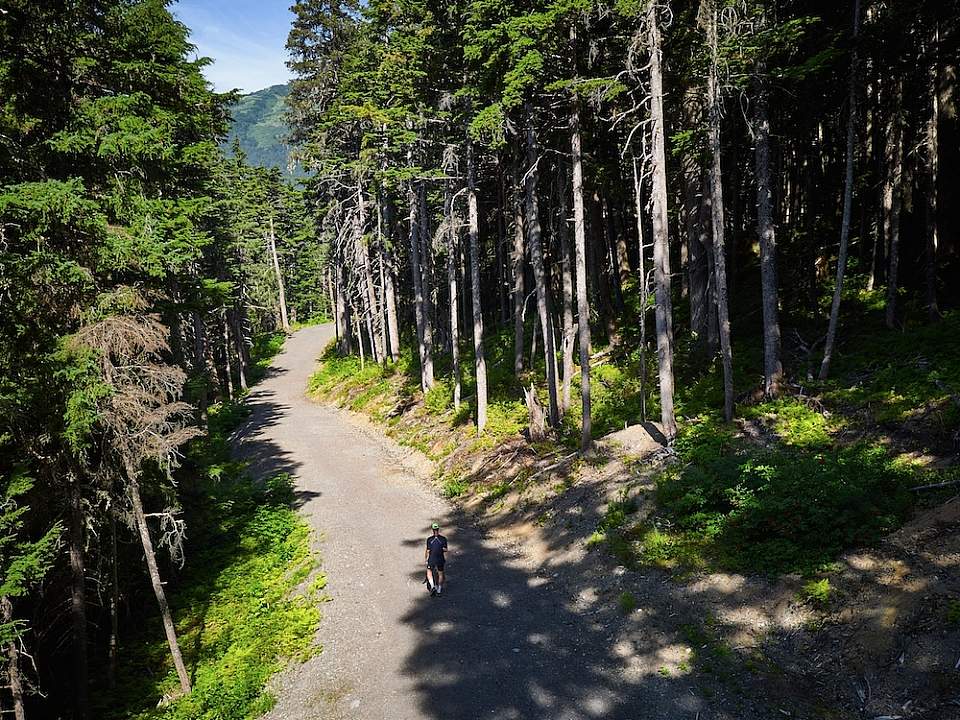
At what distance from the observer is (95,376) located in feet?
31.6

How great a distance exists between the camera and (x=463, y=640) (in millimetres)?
10781

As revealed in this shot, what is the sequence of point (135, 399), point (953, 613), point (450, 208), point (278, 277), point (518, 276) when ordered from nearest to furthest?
point (953, 613), point (135, 399), point (450, 208), point (518, 276), point (278, 277)

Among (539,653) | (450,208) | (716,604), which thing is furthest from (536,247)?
(539,653)

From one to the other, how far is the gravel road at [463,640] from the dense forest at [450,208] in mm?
3811

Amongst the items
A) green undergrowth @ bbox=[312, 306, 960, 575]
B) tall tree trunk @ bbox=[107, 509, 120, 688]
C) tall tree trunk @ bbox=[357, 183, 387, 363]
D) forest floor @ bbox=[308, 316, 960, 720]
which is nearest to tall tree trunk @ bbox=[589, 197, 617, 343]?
green undergrowth @ bbox=[312, 306, 960, 575]

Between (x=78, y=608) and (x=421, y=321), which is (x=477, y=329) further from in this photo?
(x=78, y=608)

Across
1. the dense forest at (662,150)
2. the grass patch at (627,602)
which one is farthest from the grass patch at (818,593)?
the dense forest at (662,150)

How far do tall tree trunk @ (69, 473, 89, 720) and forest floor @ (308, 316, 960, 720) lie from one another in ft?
22.5

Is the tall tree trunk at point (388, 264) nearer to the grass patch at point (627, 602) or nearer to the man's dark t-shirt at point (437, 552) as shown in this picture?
the man's dark t-shirt at point (437, 552)

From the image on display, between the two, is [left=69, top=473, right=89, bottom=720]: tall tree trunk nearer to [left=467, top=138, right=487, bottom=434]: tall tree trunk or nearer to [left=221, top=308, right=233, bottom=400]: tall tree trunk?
[left=467, top=138, right=487, bottom=434]: tall tree trunk

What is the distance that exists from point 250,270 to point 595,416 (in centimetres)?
3522

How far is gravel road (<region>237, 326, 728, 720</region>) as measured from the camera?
28.9ft

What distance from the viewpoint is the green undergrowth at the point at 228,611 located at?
434 inches

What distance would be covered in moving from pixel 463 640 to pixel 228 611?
7.19 meters
